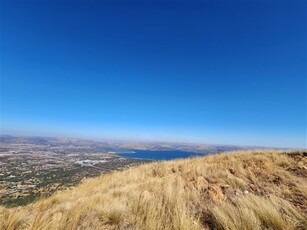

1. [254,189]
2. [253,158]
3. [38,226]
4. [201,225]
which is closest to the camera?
[38,226]

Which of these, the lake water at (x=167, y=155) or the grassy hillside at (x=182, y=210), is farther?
the lake water at (x=167, y=155)

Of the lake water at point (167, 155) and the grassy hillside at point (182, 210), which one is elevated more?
the lake water at point (167, 155)

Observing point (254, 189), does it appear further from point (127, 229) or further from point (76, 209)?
point (76, 209)

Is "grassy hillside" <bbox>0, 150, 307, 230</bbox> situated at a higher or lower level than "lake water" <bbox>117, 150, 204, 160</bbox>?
lower

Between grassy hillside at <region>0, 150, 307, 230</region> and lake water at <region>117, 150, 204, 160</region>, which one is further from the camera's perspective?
lake water at <region>117, 150, 204, 160</region>

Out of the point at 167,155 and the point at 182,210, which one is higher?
the point at 167,155

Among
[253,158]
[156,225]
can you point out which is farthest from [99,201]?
[253,158]

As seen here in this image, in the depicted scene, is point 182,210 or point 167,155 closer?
point 182,210

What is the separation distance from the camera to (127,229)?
3.46m

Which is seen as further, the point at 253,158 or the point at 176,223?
the point at 253,158

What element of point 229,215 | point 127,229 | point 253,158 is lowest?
point 127,229

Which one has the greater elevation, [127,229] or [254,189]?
[254,189]

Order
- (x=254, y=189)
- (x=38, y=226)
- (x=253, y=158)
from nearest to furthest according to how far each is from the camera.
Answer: (x=38, y=226) → (x=254, y=189) → (x=253, y=158)

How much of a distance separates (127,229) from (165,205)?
124 centimetres
